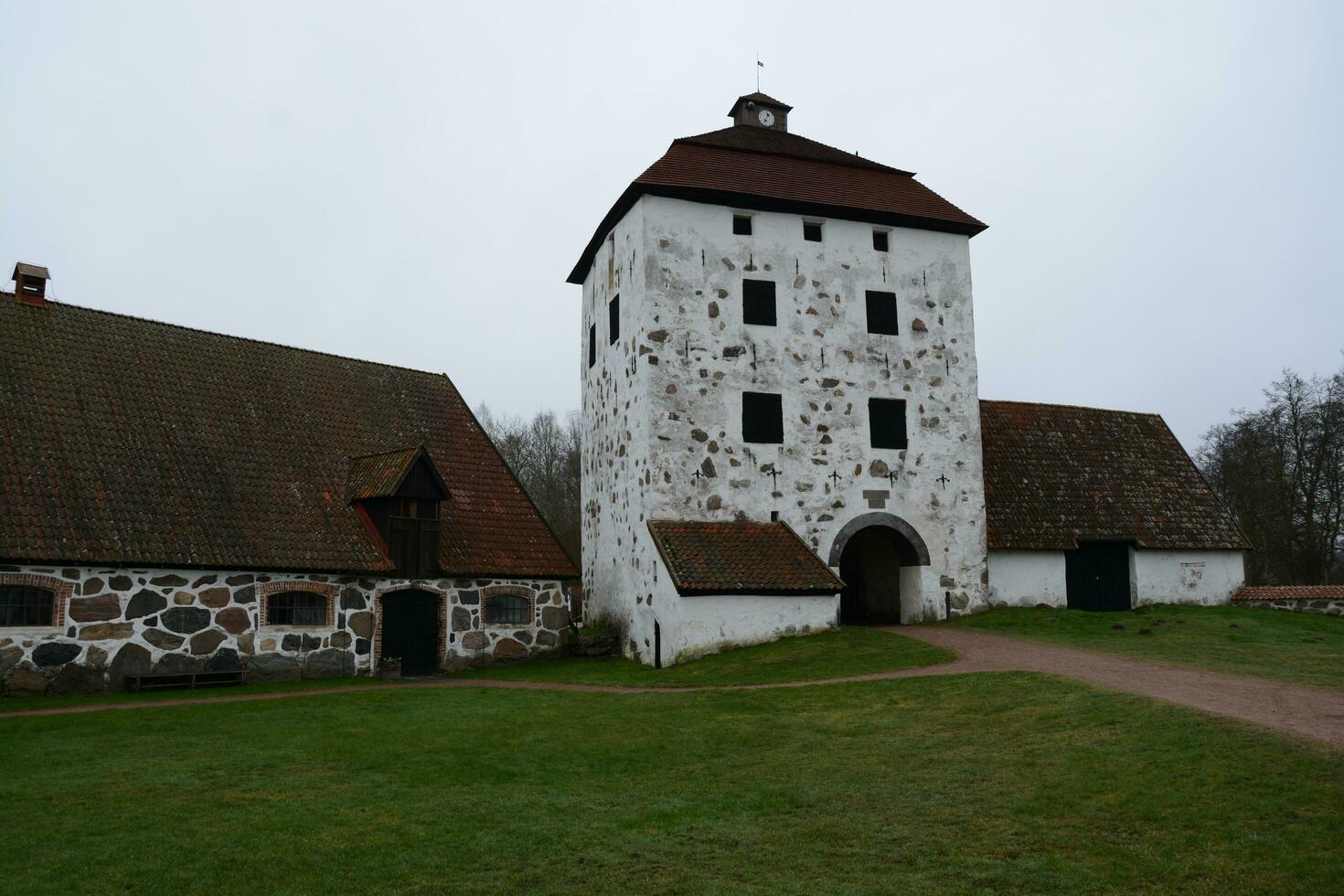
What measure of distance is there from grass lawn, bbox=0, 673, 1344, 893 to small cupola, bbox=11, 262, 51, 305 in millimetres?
11221

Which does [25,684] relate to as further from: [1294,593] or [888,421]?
[1294,593]

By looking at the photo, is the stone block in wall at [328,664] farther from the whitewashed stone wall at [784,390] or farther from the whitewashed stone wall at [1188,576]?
the whitewashed stone wall at [1188,576]

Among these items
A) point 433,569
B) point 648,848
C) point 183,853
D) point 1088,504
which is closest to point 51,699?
point 433,569

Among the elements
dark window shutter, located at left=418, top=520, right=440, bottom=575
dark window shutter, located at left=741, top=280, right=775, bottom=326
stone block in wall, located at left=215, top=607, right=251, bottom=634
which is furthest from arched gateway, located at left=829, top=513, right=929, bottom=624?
stone block in wall, located at left=215, top=607, right=251, bottom=634

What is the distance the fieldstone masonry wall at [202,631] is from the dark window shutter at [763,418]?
6.38 m

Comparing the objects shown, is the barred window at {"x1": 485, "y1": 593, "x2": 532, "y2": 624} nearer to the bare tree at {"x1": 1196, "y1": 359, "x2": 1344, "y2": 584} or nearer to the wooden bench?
the wooden bench

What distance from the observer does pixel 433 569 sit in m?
20.9

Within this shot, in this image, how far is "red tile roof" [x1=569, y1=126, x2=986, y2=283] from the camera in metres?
23.4

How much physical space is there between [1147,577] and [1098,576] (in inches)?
54.2

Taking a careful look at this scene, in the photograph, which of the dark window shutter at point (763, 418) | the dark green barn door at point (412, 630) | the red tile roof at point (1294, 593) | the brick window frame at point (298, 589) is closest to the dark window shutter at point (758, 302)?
the dark window shutter at point (763, 418)

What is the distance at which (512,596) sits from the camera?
22.1m

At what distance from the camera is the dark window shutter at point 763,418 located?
901 inches

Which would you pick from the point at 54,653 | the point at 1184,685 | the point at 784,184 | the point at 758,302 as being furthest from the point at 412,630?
the point at 1184,685

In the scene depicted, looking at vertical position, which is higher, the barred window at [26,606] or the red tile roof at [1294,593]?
the barred window at [26,606]
